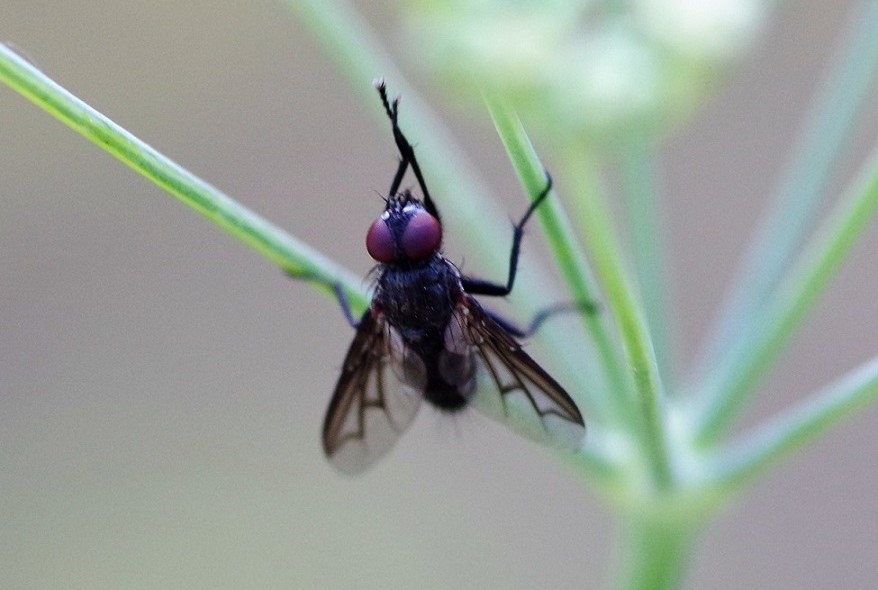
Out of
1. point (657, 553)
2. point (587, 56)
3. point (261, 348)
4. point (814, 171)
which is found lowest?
point (657, 553)

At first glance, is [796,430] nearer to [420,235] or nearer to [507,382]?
[507,382]

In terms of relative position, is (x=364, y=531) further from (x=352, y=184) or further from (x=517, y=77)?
(x=517, y=77)

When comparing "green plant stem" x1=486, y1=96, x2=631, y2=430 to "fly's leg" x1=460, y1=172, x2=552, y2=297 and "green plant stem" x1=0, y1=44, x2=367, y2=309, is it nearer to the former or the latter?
"fly's leg" x1=460, y1=172, x2=552, y2=297

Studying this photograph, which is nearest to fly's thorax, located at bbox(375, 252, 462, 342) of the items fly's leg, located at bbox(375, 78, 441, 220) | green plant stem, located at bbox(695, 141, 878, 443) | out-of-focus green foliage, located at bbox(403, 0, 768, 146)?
fly's leg, located at bbox(375, 78, 441, 220)

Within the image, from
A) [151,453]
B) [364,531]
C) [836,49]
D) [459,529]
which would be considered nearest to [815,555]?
[459,529]

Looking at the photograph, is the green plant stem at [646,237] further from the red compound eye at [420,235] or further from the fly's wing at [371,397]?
the fly's wing at [371,397]

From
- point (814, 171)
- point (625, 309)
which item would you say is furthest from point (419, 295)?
point (625, 309)
